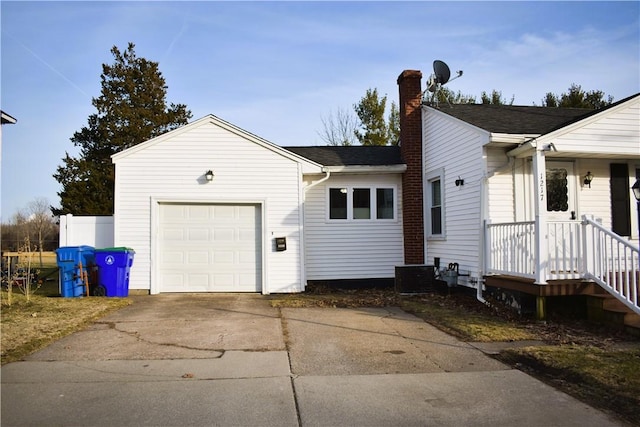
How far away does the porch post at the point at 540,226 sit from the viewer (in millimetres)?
7914

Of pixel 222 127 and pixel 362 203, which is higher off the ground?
pixel 222 127

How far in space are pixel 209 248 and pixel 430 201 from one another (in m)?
5.74

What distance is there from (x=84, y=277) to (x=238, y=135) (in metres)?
4.77

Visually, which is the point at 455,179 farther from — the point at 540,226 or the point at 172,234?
the point at 172,234

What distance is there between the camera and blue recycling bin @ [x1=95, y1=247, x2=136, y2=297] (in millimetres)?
10586

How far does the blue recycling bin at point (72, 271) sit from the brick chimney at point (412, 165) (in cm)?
782

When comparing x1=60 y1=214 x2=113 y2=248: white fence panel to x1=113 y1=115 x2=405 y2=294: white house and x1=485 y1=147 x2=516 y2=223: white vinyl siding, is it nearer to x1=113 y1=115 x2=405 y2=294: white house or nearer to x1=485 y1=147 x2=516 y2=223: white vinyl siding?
x1=113 y1=115 x2=405 y2=294: white house

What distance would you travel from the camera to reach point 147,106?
3034cm

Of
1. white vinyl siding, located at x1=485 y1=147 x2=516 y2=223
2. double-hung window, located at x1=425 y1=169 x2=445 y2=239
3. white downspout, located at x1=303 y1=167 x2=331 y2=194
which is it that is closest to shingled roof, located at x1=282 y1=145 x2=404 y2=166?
white downspout, located at x1=303 y1=167 x2=331 y2=194

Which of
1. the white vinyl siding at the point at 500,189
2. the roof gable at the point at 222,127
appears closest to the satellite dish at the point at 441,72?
the white vinyl siding at the point at 500,189

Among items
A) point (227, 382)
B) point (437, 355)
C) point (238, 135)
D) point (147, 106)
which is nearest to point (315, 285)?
point (238, 135)

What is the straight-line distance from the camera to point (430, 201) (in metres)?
12.4

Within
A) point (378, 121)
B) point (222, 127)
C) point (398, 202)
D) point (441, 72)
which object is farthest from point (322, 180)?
point (378, 121)

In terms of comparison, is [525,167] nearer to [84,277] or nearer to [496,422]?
[496,422]
